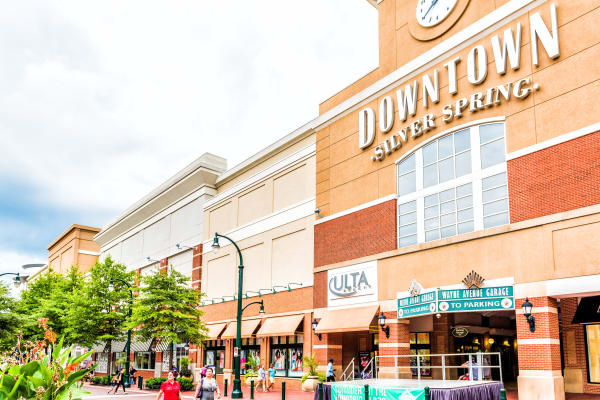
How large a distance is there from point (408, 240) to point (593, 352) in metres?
8.80

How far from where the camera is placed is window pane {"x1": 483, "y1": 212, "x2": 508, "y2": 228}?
73.7 feet

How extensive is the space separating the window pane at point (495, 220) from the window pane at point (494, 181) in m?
1.27

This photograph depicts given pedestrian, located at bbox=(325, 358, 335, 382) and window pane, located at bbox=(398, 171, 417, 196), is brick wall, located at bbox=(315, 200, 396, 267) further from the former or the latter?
pedestrian, located at bbox=(325, 358, 335, 382)

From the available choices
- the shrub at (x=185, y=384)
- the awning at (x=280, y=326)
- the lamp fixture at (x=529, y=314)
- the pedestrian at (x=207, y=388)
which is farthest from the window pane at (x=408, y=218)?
the shrub at (x=185, y=384)

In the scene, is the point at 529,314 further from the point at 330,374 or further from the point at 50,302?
the point at 50,302

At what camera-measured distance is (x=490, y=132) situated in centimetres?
2361

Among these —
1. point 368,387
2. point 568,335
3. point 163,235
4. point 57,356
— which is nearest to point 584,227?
point 568,335

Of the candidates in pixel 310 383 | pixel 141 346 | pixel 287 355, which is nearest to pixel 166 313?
pixel 287 355

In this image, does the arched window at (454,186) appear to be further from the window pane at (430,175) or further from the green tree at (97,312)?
the green tree at (97,312)

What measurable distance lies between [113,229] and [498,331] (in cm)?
5085

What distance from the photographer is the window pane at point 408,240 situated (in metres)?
26.4

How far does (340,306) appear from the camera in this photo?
2995cm

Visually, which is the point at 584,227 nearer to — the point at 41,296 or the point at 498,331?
the point at 498,331

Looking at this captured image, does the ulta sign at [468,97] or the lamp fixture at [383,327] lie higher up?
the ulta sign at [468,97]
